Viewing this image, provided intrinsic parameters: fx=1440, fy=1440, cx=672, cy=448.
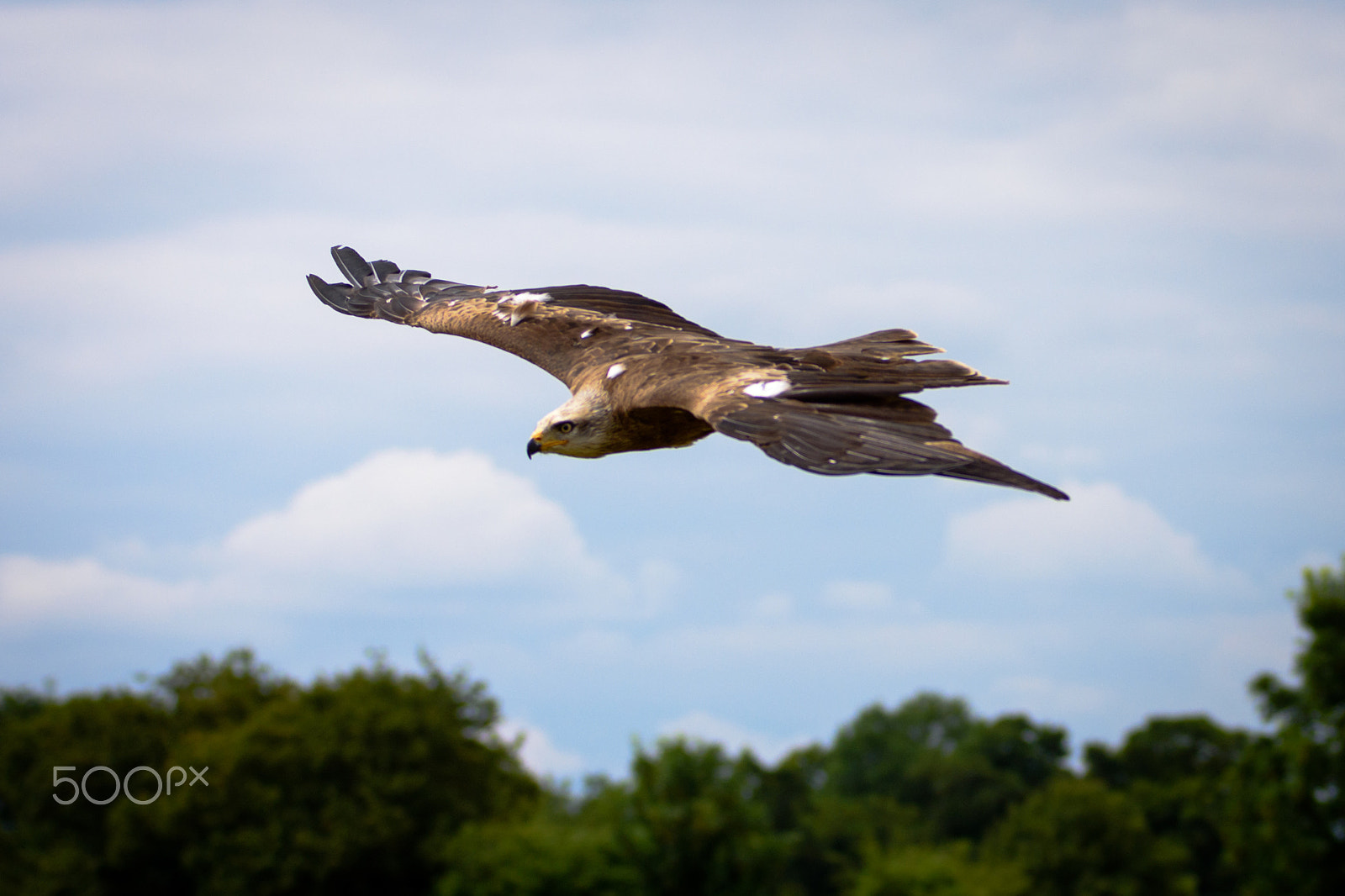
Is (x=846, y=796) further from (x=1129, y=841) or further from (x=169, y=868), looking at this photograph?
(x=169, y=868)

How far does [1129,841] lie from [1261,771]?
13.3 meters

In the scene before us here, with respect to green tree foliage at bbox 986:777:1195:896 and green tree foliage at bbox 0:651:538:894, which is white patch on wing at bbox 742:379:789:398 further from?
green tree foliage at bbox 986:777:1195:896

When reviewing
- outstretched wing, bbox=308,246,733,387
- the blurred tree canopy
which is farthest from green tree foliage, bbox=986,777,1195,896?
outstretched wing, bbox=308,246,733,387

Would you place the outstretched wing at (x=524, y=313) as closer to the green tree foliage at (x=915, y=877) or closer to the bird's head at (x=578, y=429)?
the bird's head at (x=578, y=429)

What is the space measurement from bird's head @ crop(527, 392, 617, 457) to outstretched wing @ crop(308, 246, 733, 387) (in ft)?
2.04

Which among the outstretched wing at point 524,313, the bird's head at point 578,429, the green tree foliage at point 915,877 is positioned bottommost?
the green tree foliage at point 915,877

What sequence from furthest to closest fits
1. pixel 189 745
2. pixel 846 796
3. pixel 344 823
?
pixel 846 796
pixel 189 745
pixel 344 823

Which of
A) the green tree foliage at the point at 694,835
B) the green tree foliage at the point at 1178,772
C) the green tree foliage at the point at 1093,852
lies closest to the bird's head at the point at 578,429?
the green tree foliage at the point at 694,835

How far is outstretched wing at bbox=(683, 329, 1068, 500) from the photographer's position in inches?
300

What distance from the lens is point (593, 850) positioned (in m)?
38.6

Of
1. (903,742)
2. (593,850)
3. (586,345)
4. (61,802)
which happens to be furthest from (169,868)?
(903,742)

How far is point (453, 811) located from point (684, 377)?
36.2m

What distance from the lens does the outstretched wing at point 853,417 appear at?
7.63 m

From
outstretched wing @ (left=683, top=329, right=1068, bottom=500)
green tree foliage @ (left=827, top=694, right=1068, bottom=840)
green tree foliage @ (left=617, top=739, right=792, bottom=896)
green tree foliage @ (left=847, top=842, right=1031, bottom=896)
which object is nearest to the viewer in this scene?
outstretched wing @ (left=683, top=329, right=1068, bottom=500)
